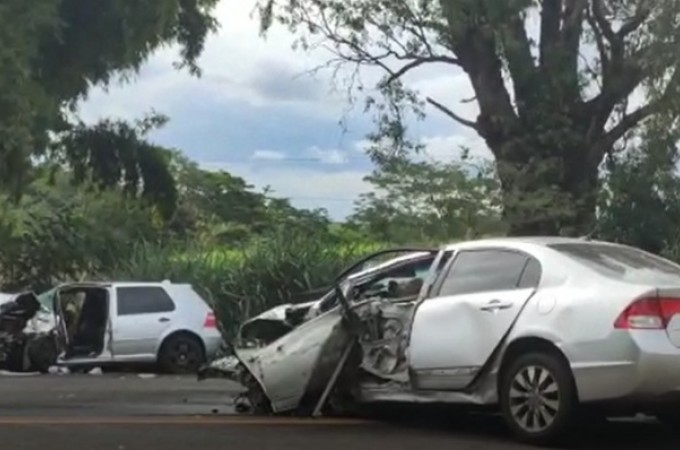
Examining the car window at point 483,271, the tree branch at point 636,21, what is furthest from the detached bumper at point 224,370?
the tree branch at point 636,21

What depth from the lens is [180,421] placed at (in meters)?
11.9

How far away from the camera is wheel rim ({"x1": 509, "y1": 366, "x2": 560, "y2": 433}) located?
10.1 m

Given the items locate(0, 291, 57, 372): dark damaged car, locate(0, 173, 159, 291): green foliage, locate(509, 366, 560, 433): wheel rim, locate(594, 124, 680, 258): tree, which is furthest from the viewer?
locate(0, 173, 159, 291): green foliage

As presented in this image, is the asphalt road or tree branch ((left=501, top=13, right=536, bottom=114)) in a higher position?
tree branch ((left=501, top=13, right=536, bottom=114))

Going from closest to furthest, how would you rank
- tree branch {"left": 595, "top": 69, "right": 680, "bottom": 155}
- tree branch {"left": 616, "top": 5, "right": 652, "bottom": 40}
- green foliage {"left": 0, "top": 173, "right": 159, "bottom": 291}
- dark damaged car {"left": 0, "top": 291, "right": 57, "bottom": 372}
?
dark damaged car {"left": 0, "top": 291, "right": 57, "bottom": 372}, tree branch {"left": 595, "top": 69, "right": 680, "bottom": 155}, tree branch {"left": 616, "top": 5, "right": 652, "bottom": 40}, green foliage {"left": 0, "top": 173, "right": 159, "bottom": 291}

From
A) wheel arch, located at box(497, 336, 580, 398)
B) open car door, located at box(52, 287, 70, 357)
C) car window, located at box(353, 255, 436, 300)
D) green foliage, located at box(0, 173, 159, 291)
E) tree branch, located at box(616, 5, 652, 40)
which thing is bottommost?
open car door, located at box(52, 287, 70, 357)

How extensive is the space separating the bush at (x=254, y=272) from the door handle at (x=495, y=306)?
53.4 feet

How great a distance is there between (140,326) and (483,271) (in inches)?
483

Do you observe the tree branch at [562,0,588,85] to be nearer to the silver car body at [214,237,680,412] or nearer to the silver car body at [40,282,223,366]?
the silver car body at [40,282,223,366]

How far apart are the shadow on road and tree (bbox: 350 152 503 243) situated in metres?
17.8

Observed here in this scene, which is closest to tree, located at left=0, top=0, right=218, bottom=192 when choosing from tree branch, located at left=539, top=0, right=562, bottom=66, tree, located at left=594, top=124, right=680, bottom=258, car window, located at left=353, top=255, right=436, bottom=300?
tree branch, located at left=539, top=0, right=562, bottom=66

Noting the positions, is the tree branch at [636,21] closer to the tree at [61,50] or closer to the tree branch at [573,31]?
the tree branch at [573,31]

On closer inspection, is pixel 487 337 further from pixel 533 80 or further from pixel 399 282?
pixel 533 80

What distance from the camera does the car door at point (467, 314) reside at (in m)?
10.6
